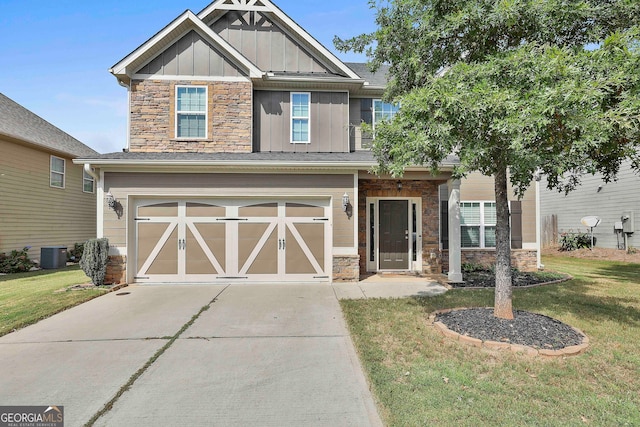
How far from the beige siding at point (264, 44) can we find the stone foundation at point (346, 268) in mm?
6039

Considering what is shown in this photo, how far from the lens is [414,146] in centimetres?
421

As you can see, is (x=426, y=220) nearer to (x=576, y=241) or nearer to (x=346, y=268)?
(x=346, y=268)

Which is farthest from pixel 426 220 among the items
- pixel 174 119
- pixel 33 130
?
pixel 33 130

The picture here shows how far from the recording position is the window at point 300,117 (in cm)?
977

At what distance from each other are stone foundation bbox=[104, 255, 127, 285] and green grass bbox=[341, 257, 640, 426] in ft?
19.9

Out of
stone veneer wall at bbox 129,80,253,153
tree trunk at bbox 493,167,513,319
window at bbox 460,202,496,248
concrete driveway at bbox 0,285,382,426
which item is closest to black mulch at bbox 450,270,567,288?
window at bbox 460,202,496,248

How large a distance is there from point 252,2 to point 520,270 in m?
12.0

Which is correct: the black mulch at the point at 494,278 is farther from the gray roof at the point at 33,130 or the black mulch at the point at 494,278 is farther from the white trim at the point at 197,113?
the gray roof at the point at 33,130

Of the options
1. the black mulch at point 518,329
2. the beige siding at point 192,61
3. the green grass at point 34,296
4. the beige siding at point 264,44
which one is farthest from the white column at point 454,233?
the green grass at point 34,296

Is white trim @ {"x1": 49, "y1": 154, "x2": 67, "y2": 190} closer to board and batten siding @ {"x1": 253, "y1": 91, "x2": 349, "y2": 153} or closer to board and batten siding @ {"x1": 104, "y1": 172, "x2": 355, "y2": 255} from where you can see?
board and batten siding @ {"x1": 104, "y1": 172, "x2": 355, "y2": 255}

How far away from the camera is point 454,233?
28.6 feet

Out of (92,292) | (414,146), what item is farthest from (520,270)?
(92,292)

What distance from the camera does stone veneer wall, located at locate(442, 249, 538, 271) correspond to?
9930mm

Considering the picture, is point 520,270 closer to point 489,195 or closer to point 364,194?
point 489,195
